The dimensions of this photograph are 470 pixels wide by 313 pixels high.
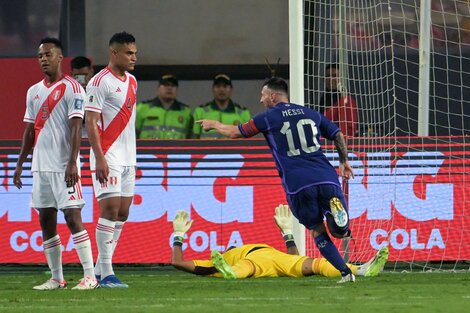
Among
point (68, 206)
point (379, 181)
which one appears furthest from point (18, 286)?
point (379, 181)

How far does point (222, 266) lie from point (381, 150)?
123 inches

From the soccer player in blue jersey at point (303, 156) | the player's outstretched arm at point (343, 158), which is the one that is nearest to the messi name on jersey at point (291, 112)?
the soccer player in blue jersey at point (303, 156)

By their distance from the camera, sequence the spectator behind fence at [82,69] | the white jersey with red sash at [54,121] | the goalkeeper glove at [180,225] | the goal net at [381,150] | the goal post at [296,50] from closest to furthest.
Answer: the white jersey with red sash at [54,121] → the goalkeeper glove at [180,225] → the goal post at [296,50] → the goal net at [381,150] → the spectator behind fence at [82,69]

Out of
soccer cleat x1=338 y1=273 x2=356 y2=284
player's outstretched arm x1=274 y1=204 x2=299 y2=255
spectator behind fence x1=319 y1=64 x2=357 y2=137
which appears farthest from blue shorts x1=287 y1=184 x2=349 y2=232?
spectator behind fence x1=319 y1=64 x2=357 y2=137

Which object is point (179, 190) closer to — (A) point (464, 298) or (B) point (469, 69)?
(B) point (469, 69)

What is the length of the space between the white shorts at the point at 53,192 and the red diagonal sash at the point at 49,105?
37 centimetres

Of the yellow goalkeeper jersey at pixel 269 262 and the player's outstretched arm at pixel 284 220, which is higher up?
the player's outstretched arm at pixel 284 220

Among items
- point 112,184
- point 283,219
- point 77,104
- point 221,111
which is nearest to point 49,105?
point 77,104

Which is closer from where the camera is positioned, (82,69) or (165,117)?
(82,69)

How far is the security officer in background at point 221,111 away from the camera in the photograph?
643 inches

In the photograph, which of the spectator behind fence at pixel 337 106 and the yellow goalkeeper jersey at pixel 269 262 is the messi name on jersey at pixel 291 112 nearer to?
the yellow goalkeeper jersey at pixel 269 262

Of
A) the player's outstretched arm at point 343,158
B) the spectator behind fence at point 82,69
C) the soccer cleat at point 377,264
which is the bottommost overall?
the soccer cleat at point 377,264

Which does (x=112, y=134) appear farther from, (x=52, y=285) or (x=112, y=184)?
(x=52, y=285)

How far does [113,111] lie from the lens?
38.7ft
